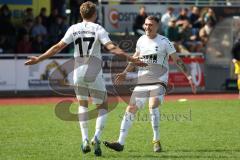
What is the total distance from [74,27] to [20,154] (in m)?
2.14

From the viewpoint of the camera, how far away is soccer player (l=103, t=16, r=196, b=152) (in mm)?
11406

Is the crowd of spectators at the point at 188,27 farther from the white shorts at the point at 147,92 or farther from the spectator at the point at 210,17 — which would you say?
the white shorts at the point at 147,92

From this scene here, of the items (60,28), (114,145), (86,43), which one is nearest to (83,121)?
(114,145)

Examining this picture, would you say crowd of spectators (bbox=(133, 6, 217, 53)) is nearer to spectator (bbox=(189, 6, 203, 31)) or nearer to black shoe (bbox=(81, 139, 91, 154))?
spectator (bbox=(189, 6, 203, 31))

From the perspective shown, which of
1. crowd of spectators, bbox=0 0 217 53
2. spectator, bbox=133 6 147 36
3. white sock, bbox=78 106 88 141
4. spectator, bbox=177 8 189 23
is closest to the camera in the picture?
white sock, bbox=78 106 88 141

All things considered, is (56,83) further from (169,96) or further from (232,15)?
(232,15)

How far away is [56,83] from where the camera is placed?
2422 cm

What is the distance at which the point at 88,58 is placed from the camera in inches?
426

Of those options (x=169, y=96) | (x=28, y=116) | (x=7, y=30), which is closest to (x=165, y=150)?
(x=28, y=116)

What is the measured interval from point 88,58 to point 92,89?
0.51 m

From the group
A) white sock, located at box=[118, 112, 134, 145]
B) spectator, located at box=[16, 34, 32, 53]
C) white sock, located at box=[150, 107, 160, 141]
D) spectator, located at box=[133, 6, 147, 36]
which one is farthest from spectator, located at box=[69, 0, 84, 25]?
white sock, located at box=[118, 112, 134, 145]

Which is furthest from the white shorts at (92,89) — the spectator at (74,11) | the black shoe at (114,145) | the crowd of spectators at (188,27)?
the crowd of spectators at (188,27)

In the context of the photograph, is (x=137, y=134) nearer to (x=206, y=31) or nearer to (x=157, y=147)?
(x=157, y=147)

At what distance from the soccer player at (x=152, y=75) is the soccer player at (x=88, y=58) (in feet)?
1.91
